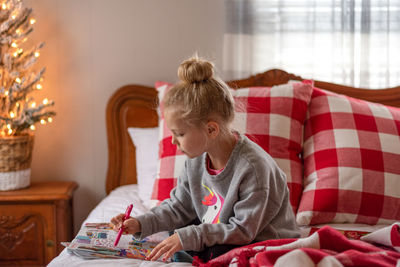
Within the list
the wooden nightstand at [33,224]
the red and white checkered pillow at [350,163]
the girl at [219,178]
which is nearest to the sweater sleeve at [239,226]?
the girl at [219,178]

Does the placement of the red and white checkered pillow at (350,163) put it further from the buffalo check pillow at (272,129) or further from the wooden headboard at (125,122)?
the wooden headboard at (125,122)

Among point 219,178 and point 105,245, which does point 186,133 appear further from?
point 105,245

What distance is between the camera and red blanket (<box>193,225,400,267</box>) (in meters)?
1.02

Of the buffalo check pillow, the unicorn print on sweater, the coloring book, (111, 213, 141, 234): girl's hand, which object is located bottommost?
the coloring book

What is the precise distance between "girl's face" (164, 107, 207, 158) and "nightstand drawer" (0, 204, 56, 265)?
102cm

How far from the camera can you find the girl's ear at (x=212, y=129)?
1.39 m

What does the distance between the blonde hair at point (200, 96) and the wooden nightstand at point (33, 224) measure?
3.30 ft

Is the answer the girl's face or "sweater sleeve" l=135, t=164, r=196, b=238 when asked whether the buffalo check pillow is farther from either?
the girl's face

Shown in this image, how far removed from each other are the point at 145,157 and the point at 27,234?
65 centimetres

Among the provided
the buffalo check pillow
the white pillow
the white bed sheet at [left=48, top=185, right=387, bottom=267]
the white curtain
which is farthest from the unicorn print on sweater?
the white curtain

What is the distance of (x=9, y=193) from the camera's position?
2.12 metres

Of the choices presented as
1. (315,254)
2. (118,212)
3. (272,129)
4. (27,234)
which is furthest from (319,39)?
(27,234)

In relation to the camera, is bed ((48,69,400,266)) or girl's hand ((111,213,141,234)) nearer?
girl's hand ((111,213,141,234))

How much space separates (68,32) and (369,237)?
175cm
